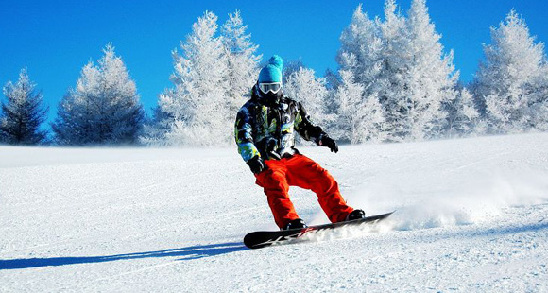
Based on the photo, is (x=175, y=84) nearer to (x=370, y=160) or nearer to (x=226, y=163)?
(x=226, y=163)

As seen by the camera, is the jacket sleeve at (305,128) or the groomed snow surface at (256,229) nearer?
the groomed snow surface at (256,229)

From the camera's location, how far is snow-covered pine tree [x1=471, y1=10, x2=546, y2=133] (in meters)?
26.2

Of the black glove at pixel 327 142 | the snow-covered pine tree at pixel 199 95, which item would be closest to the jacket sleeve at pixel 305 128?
the black glove at pixel 327 142

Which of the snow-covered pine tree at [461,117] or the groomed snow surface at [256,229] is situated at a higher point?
the snow-covered pine tree at [461,117]

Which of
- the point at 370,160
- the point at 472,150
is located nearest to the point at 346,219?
the point at 370,160

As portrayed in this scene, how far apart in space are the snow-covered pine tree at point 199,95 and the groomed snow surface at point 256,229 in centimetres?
1338

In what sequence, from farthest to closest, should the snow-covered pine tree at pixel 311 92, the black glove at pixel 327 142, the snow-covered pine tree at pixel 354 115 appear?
the snow-covered pine tree at pixel 311 92 < the snow-covered pine tree at pixel 354 115 < the black glove at pixel 327 142

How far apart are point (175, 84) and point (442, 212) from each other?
68.4ft

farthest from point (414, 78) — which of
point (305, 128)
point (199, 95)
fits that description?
point (305, 128)

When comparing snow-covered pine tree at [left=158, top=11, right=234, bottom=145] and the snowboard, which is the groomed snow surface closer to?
the snowboard

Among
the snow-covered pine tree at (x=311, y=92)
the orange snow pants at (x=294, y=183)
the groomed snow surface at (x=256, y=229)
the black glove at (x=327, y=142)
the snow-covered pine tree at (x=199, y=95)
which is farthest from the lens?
the snow-covered pine tree at (x=311, y=92)

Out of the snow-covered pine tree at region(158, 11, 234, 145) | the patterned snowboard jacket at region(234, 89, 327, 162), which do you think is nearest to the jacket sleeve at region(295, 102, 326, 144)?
the patterned snowboard jacket at region(234, 89, 327, 162)

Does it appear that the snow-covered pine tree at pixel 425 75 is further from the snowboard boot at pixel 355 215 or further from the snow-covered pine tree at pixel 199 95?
the snowboard boot at pixel 355 215

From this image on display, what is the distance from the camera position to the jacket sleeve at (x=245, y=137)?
3586mm
